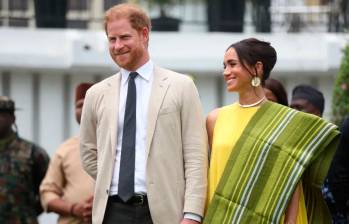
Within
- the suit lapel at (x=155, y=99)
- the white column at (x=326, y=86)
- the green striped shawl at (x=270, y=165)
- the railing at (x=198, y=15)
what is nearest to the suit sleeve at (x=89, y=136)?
the suit lapel at (x=155, y=99)

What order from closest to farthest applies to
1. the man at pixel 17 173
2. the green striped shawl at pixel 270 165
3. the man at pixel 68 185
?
the green striped shawl at pixel 270 165, the man at pixel 68 185, the man at pixel 17 173

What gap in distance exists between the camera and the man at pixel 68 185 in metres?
8.09

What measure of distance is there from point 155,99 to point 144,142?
23 centimetres

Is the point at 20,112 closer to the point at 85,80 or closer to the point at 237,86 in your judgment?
the point at 85,80


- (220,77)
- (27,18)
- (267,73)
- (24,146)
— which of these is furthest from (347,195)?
(27,18)

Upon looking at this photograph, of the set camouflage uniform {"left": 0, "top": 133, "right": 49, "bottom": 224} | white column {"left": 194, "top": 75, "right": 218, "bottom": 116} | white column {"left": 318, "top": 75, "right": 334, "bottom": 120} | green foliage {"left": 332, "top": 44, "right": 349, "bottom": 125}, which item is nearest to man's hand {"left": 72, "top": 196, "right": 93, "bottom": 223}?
camouflage uniform {"left": 0, "top": 133, "right": 49, "bottom": 224}

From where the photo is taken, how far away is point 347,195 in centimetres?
662

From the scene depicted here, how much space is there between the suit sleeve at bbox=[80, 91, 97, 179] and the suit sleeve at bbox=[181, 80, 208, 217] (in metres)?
0.54

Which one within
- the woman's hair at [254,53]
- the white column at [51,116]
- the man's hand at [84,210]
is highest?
the woman's hair at [254,53]

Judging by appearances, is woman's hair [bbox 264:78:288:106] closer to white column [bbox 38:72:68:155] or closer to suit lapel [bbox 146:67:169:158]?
suit lapel [bbox 146:67:169:158]

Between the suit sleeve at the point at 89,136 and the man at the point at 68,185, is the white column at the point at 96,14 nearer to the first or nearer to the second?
the man at the point at 68,185

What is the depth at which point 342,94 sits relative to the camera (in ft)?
31.1

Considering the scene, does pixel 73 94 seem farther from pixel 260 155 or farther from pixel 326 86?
pixel 260 155

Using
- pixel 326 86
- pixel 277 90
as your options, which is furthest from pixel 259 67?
pixel 326 86
